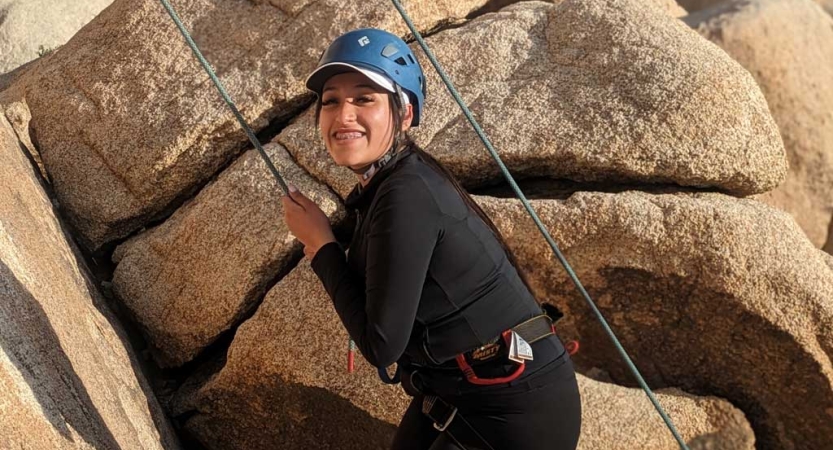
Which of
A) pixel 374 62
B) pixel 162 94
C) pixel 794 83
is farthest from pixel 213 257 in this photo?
pixel 794 83

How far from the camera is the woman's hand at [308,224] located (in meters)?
4.50

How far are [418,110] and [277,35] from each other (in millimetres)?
3239

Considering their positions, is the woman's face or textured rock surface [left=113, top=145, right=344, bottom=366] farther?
textured rock surface [left=113, top=145, right=344, bottom=366]

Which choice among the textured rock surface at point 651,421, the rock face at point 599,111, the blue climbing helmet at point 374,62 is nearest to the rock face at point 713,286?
the textured rock surface at point 651,421

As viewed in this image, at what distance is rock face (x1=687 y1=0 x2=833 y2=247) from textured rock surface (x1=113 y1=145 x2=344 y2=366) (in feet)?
18.8

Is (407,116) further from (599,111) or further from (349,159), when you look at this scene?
(599,111)

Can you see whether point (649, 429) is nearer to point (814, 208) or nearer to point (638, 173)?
point (638, 173)

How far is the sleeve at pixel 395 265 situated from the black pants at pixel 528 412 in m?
0.59

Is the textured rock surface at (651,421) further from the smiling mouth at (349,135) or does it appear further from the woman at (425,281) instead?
the smiling mouth at (349,135)

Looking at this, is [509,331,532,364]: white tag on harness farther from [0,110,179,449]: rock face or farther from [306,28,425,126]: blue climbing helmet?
[0,110,179,449]: rock face

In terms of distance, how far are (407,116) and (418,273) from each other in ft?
3.40

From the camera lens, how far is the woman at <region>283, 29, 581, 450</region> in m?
3.91

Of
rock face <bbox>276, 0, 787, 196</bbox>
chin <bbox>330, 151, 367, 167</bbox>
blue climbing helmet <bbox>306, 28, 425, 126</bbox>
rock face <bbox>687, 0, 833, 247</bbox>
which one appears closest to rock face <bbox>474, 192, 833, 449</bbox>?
rock face <bbox>276, 0, 787, 196</bbox>

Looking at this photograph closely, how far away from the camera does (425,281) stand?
409 cm
